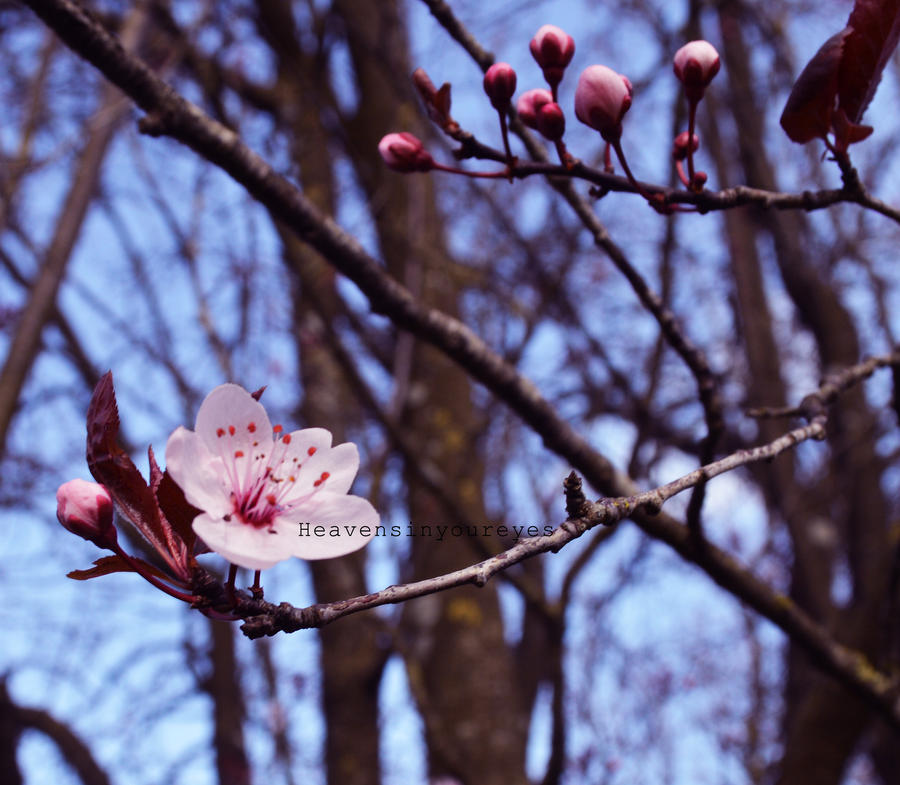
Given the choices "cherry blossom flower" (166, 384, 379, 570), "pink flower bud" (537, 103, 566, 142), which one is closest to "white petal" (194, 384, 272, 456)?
"cherry blossom flower" (166, 384, 379, 570)

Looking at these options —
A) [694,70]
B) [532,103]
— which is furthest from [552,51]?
[694,70]

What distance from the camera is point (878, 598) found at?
6.14 ft

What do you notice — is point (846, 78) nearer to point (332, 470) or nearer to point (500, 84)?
point (500, 84)

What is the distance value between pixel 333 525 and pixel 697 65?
26.4 inches

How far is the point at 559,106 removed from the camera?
913mm

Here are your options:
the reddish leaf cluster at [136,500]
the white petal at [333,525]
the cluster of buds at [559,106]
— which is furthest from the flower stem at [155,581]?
the cluster of buds at [559,106]

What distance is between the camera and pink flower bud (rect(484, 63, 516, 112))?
0.93m

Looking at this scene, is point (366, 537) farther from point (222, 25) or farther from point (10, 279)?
point (10, 279)

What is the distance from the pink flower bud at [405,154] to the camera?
1.00m

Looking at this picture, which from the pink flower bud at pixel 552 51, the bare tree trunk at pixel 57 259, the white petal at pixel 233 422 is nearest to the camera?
the white petal at pixel 233 422

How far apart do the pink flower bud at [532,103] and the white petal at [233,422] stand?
48 centimetres

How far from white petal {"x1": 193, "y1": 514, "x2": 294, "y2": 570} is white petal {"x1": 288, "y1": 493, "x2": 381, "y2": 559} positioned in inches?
0.6

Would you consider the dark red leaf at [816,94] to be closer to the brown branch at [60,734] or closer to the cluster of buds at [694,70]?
the cluster of buds at [694,70]

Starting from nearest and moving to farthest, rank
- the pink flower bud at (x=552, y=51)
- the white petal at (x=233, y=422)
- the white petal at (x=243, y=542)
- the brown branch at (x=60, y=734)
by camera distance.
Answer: the white petal at (x=243, y=542) → the white petal at (x=233, y=422) → the pink flower bud at (x=552, y=51) → the brown branch at (x=60, y=734)
